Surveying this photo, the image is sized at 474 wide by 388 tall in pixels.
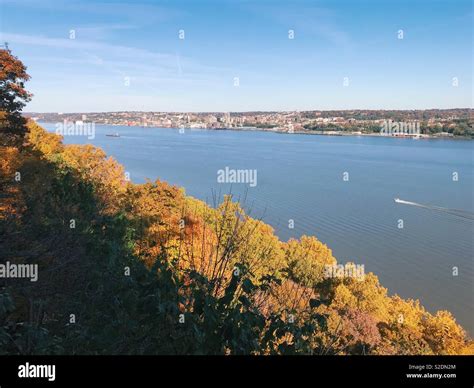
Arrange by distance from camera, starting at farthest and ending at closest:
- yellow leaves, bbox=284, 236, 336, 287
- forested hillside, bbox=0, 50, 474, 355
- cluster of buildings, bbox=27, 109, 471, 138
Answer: cluster of buildings, bbox=27, 109, 471, 138
yellow leaves, bbox=284, 236, 336, 287
forested hillside, bbox=0, 50, 474, 355

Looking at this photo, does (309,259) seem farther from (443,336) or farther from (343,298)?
(443,336)

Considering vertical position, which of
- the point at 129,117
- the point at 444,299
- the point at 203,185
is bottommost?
the point at 444,299

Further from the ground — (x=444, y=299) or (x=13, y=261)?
(x=13, y=261)

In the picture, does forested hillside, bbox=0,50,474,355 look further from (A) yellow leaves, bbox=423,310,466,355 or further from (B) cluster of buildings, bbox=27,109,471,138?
(B) cluster of buildings, bbox=27,109,471,138

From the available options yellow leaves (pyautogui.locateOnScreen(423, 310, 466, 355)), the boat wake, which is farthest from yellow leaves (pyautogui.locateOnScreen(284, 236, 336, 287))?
the boat wake
